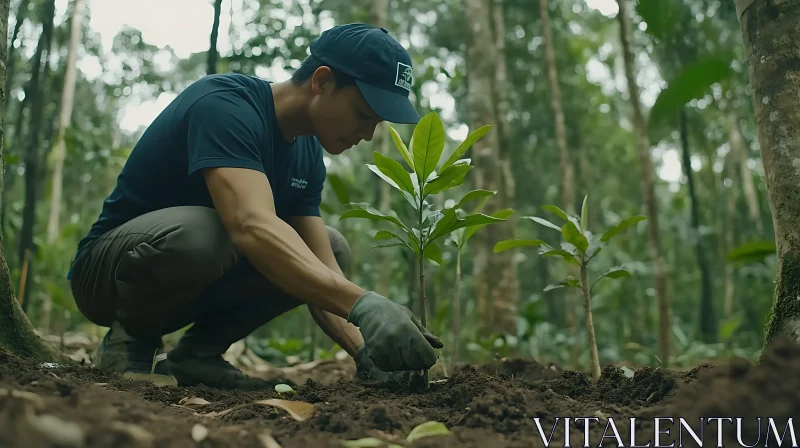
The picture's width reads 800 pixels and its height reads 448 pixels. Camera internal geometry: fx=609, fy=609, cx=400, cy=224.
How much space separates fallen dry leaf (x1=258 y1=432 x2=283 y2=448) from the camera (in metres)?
0.99

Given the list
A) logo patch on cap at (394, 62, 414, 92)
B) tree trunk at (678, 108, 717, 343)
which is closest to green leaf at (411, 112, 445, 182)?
logo patch on cap at (394, 62, 414, 92)

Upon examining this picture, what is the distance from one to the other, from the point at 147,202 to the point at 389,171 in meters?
0.91

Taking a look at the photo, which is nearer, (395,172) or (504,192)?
(395,172)

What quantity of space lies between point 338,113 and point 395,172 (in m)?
0.32

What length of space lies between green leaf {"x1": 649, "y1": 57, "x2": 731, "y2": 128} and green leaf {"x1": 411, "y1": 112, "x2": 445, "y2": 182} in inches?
51.3

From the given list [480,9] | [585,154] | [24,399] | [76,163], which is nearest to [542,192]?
[585,154]

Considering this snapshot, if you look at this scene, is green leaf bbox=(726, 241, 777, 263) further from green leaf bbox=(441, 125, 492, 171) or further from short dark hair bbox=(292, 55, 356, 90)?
short dark hair bbox=(292, 55, 356, 90)

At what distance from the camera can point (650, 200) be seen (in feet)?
14.6

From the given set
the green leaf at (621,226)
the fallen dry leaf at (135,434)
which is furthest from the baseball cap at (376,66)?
the fallen dry leaf at (135,434)

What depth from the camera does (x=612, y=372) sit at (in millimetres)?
1813

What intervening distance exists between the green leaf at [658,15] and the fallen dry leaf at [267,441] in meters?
0.83

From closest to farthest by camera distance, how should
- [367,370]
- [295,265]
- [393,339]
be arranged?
[393,339], [295,265], [367,370]

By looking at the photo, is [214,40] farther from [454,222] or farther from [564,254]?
[564,254]

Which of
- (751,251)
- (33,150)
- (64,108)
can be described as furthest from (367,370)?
(64,108)
